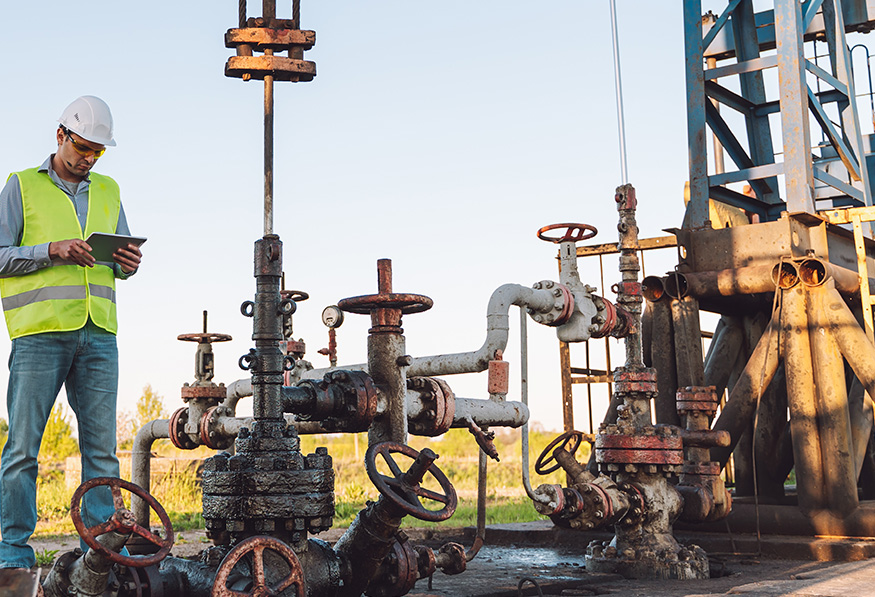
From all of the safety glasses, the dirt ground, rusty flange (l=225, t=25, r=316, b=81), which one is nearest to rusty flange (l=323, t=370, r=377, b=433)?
the dirt ground

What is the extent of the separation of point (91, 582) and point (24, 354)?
102 cm

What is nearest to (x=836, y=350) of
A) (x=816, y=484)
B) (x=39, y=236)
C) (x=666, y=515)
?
(x=816, y=484)

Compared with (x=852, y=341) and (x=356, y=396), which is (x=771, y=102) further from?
(x=356, y=396)

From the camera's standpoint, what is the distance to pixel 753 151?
323 inches

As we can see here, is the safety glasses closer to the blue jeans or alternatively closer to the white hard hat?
the white hard hat

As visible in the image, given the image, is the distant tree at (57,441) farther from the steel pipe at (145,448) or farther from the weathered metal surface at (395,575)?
the weathered metal surface at (395,575)

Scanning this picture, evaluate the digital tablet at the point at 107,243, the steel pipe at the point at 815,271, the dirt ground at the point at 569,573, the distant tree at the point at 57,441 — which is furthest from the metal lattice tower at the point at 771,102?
the distant tree at the point at 57,441

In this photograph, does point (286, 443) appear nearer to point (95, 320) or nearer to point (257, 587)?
point (257, 587)

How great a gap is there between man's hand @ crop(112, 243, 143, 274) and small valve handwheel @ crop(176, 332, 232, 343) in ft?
8.01

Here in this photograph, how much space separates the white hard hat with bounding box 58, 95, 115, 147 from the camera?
3188 millimetres

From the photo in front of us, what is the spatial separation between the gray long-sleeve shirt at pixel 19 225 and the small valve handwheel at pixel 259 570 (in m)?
1.31

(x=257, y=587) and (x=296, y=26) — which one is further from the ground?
(x=296, y=26)

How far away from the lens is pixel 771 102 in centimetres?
823

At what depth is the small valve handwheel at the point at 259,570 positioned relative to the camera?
93.7 inches
